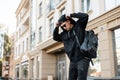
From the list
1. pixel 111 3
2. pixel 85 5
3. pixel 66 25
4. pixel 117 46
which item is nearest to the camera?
pixel 66 25

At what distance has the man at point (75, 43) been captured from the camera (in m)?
2.89

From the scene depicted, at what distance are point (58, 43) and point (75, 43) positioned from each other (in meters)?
17.0

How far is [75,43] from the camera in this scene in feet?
10.0

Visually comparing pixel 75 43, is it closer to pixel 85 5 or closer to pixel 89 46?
pixel 89 46

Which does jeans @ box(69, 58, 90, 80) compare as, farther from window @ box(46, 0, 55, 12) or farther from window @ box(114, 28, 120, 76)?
window @ box(46, 0, 55, 12)

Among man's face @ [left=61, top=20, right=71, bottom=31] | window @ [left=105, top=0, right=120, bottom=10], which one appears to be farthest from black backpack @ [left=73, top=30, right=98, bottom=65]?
window @ [left=105, top=0, right=120, bottom=10]

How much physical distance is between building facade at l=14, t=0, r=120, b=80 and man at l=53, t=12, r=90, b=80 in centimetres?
474

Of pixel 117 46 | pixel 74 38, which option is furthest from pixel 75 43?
pixel 117 46

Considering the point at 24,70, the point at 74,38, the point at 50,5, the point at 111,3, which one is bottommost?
the point at 24,70

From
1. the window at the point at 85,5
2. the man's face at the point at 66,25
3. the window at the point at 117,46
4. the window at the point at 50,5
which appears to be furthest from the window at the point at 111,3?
the man's face at the point at 66,25

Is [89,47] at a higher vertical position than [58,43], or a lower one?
lower

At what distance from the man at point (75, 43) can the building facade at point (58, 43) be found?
15.6 ft

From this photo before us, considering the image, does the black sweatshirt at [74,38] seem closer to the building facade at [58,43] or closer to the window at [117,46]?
the building facade at [58,43]

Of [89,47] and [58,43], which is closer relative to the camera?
[89,47]
